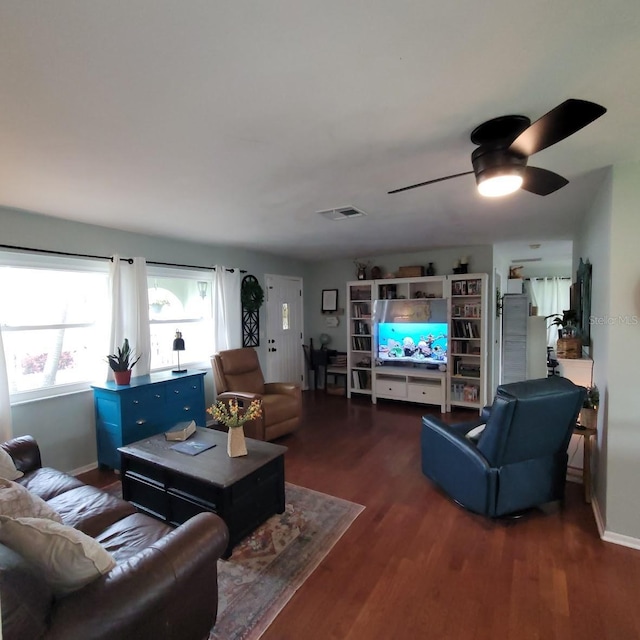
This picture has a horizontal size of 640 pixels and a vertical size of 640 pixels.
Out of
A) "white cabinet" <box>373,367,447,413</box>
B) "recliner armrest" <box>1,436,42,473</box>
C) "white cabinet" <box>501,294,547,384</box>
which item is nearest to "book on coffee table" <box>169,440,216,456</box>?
"recliner armrest" <box>1,436,42,473</box>

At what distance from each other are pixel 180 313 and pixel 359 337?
2721mm

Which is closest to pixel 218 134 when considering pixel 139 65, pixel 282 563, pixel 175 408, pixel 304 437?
pixel 139 65

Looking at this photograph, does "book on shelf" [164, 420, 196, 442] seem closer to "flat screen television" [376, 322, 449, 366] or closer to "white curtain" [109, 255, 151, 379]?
"white curtain" [109, 255, 151, 379]

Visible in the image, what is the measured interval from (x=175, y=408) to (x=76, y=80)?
2968 mm

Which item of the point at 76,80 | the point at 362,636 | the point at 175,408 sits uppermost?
the point at 76,80

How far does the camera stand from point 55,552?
1.13 meters

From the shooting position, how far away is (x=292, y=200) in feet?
8.76

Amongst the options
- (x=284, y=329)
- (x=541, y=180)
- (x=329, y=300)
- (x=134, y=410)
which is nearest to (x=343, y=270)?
(x=329, y=300)

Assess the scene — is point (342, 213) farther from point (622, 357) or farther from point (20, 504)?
point (20, 504)

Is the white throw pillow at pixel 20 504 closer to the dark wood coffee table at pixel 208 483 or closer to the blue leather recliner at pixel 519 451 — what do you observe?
the dark wood coffee table at pixel 208 483

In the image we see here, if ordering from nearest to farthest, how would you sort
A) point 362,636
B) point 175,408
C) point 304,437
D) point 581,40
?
point 581,40, point 362,636, point 175,408, point 304,437

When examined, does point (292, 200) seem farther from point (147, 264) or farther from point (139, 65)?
point (147, 264)

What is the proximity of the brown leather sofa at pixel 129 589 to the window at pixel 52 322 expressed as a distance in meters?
1.74

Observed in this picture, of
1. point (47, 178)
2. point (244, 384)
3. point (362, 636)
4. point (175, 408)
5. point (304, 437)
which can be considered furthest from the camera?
point (244, 384)
